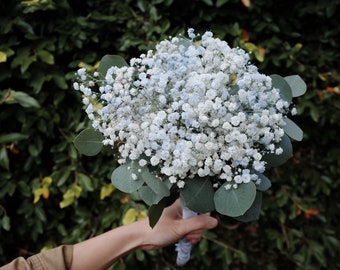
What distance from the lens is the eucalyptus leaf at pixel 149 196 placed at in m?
1.12

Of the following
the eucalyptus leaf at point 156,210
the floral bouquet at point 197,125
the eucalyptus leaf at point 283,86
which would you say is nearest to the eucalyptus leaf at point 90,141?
the floral bouquet at point 197,125

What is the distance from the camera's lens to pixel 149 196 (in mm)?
1132

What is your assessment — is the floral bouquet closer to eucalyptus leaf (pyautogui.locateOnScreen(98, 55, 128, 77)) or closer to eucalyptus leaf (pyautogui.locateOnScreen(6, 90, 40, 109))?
eucalyptus leaf (pyautogui.locateOnScreen(98, 55, 128, 77))

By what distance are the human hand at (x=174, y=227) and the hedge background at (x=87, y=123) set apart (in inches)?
19.4

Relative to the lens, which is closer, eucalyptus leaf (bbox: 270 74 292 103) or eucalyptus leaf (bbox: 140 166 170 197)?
eucalyptus leaf (bbox: 140 166 170 197)

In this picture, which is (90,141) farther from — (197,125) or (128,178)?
(197,125)

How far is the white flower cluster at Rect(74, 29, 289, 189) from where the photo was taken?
3.20ft

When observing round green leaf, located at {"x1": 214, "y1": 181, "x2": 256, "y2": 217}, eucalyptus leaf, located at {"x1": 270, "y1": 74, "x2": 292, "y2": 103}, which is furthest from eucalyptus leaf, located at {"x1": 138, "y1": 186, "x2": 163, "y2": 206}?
eucalyptus leaf, located at {"x1": 270, "y1": 74, "x2": 292, "y2": 103}

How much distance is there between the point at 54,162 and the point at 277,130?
4.06ft

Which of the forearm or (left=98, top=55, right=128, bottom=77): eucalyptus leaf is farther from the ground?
(left=98, top=55, right=128, bottom=77): eucalyptus leaf

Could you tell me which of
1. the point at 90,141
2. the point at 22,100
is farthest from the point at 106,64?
the point at 22,100

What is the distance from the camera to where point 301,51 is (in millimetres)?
2174

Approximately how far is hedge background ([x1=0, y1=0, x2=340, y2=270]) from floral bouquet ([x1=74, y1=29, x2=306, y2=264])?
81 cm

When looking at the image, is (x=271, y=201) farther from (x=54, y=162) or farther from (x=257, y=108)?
(x=257, y=108)
